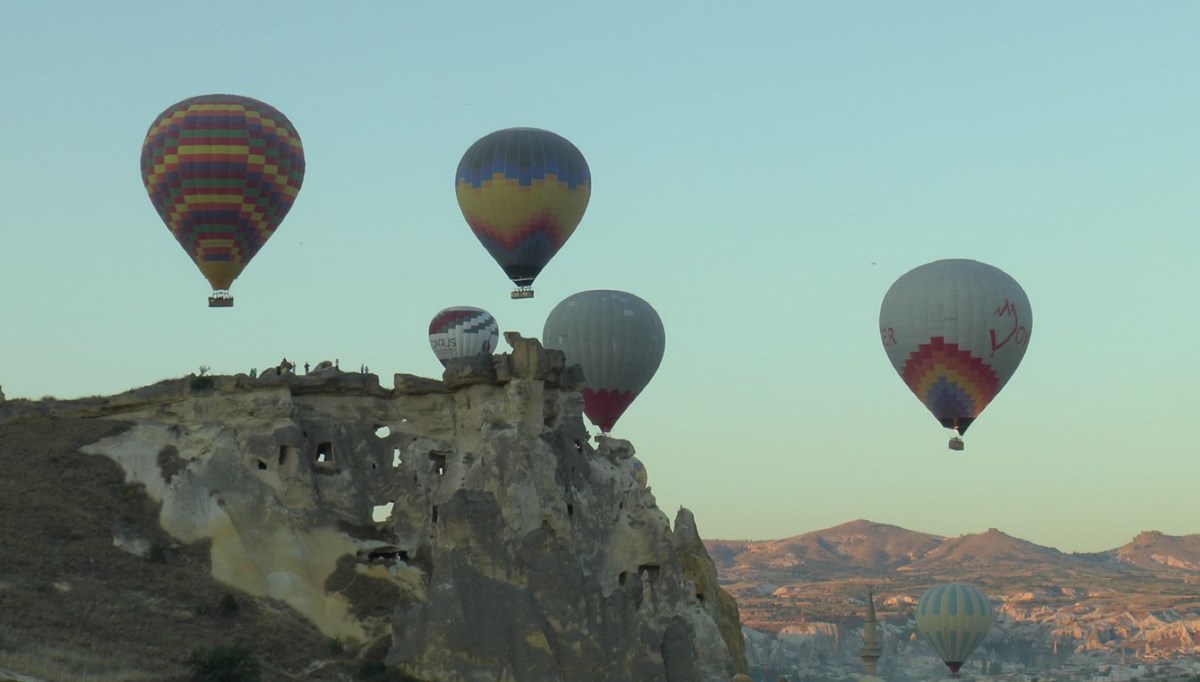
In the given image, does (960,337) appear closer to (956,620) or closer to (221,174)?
(221,174)

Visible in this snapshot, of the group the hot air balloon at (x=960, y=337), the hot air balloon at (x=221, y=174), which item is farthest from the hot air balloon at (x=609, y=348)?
the hot air balloon at (x=221, y=174)

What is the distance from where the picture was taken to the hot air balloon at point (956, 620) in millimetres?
89062

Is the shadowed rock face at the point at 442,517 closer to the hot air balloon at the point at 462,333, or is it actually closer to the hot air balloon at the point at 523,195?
the hot air balloon at the point at 523,195

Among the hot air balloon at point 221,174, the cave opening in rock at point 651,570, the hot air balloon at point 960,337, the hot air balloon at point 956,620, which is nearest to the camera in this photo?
the cave opening in rock at point 651,570

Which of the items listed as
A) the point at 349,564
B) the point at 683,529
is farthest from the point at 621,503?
the point at 349,564

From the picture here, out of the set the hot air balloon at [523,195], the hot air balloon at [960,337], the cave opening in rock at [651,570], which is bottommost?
the cave opening in rock at [651,570]

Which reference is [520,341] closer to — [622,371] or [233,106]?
[233,106]

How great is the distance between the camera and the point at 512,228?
5606 centimetres

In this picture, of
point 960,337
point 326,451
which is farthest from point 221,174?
point 960,337

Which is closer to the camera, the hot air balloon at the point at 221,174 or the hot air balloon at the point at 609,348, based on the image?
the hot air balloon at the point at 221,174

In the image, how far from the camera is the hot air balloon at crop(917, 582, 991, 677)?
89062mm

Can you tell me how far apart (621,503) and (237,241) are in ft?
41.3

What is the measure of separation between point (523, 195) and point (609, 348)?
8310mm

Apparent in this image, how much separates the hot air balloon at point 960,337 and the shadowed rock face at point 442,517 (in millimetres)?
14352
